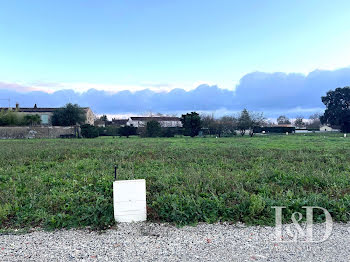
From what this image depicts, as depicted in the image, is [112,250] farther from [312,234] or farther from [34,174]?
[34,174]

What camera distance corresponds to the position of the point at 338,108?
43000 millimetres

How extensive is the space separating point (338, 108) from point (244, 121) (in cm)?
2409

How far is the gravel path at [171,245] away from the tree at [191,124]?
1139 inches

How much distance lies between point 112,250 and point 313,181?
15.7ft

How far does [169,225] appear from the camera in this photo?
3498mm

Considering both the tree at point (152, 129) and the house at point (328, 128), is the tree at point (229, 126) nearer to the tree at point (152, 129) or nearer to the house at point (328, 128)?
the tree at point (152, 129)

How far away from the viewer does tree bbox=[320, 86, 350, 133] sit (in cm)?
4162

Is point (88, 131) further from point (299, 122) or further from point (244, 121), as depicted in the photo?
point (299, 122)

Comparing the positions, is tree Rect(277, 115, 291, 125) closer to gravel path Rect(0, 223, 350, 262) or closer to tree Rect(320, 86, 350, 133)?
tree Rect(320, 86, 350, 133)

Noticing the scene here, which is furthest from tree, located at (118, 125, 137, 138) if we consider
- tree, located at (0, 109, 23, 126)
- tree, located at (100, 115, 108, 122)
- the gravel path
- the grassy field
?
tree, located at (100, 115, 108, 122)

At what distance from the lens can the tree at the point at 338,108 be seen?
137 ft

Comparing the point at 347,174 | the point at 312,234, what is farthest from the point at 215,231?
the point at 347,174

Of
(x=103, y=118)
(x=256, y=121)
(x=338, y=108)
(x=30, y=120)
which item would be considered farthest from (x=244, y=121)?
(x=103, y=118)

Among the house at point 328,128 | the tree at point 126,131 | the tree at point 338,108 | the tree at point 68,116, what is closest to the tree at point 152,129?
the tree at point 126,131
